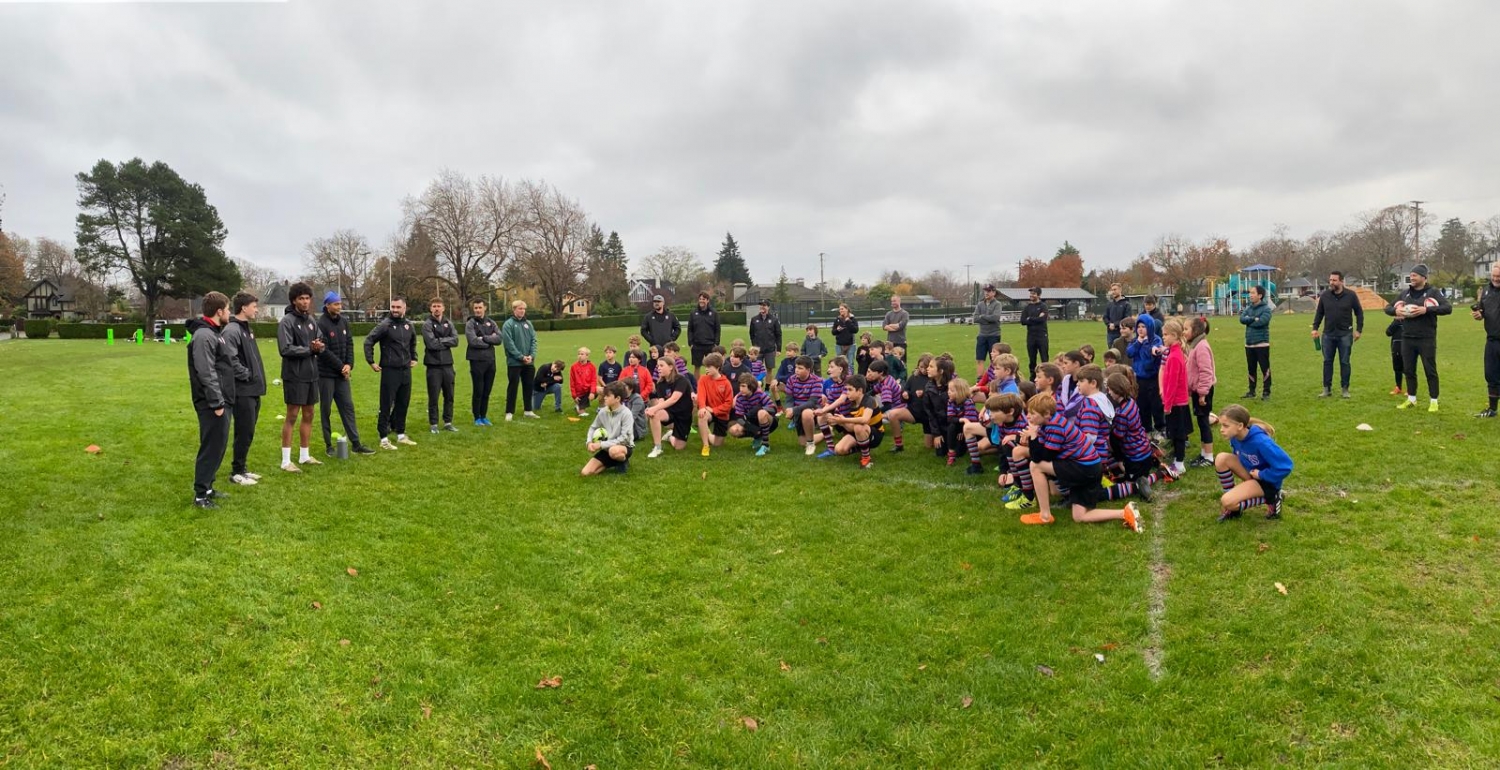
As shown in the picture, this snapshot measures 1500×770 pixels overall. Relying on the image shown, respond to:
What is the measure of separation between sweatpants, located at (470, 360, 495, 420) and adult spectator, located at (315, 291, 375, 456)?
8.00ft

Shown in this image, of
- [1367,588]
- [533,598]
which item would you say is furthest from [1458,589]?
[533,598]

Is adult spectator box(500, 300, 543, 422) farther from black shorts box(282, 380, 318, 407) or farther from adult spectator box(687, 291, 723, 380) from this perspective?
black shorts box(282, 380, 318, 407)

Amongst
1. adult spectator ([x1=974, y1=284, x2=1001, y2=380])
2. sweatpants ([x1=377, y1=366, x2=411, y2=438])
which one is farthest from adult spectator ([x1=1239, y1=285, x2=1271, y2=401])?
sweatpants ([x1=377, y1=366, x2=411, y2=438])

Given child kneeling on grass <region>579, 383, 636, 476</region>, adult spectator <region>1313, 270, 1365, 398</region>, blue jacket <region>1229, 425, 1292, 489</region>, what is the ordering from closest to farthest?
blue jacket <region>1229, 425, 1292, 489</region>
child kneeling on grass <region>579, 383, 636, 476</region>
adult spectator <region>1313, 270, 1365, 398</region>

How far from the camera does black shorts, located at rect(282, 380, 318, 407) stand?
26.4 ft

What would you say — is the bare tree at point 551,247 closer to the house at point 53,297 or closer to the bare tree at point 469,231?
the bare tree at point 469,231

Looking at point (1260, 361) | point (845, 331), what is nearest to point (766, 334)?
point (845, 331)

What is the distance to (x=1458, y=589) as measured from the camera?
15.1 feet

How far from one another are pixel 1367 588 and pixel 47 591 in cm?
841

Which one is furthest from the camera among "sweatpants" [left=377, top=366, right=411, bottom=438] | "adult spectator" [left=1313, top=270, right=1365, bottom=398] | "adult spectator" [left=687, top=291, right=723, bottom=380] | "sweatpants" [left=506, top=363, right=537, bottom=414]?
"adult spectator" [left=687, top=291, right=723, bottom=380]

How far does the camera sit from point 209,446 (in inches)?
256

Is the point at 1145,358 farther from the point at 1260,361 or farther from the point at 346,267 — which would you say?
the point at 346,267

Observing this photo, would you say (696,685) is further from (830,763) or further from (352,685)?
(352,685)

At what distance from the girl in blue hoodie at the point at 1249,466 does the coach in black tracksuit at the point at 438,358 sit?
9110mm
